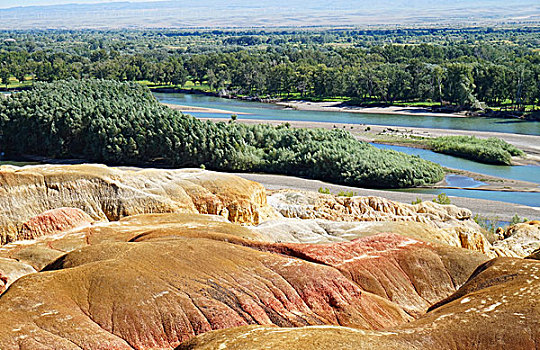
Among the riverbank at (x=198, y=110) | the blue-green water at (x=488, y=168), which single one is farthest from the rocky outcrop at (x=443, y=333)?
the riverbank at (x=198, y=110)

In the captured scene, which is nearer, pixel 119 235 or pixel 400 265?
pixel 400 265

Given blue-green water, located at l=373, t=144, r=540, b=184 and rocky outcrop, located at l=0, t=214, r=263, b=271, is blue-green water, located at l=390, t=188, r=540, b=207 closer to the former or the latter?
blue-green water, located at l=373, t=144, r=540, b=184

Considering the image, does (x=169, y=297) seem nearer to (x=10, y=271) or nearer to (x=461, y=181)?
(x=10, y=271)

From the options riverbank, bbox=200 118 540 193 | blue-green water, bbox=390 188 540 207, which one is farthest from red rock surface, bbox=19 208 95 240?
riverbank, bbox=200 118 540 193

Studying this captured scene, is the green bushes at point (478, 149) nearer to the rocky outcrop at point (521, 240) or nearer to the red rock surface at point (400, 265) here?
the rocky outcrop at point (521, 240)

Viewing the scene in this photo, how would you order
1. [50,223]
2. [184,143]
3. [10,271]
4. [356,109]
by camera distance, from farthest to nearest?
[356,109], [184,143], [50,223], [10,271]

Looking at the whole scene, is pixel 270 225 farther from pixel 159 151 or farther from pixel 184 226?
pixel 159 151

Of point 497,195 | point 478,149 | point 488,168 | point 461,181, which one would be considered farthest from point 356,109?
point 497,195

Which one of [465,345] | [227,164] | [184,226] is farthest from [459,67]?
[465,345]
